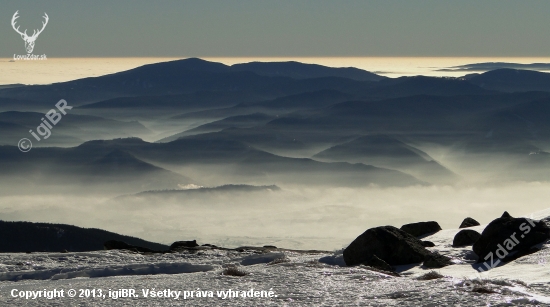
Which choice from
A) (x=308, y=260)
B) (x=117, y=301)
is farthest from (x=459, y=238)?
(x=117, y=301)

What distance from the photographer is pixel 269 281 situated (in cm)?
2192

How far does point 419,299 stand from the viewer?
18.4 metres

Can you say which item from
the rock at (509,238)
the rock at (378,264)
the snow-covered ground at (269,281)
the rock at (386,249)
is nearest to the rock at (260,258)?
the snow-covered ground at (269,281)

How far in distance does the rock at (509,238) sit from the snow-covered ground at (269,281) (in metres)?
0.95

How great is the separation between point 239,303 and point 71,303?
492cm

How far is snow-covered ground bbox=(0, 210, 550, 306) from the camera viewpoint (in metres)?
18.8

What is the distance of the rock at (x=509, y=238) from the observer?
2584 centimetres

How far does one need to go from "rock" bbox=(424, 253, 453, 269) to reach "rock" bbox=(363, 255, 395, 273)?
56.9 inches

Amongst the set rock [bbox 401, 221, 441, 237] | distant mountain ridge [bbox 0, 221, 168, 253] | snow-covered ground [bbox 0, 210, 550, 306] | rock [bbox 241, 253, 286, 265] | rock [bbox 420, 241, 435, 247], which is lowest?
snow-covered ground [bbox 0, 210, 550, 306]

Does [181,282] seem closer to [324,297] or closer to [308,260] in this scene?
[324,297]

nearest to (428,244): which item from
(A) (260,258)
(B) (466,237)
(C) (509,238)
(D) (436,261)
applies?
(B) (466,237)

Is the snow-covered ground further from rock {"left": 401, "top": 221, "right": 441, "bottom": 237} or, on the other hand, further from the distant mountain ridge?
the distant mountain ridge

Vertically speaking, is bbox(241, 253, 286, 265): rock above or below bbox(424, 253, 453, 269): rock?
above

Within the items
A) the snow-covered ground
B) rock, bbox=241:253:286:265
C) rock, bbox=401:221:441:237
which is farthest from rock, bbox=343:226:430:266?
rock, bbox=401:221:441:237
